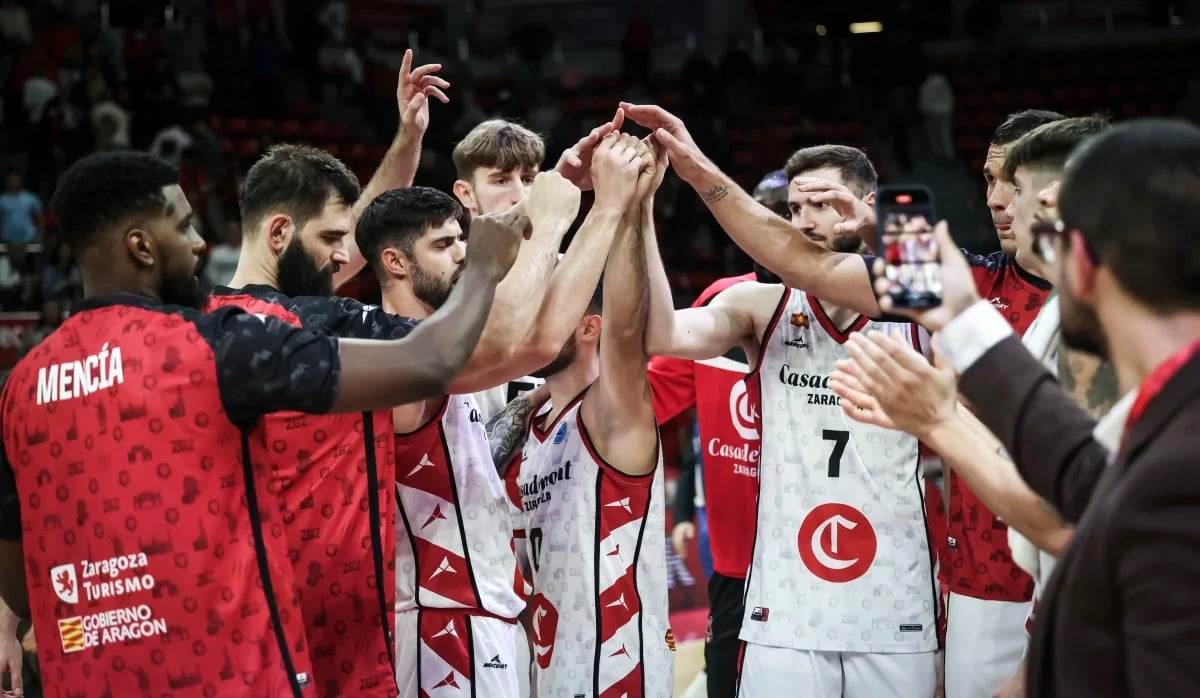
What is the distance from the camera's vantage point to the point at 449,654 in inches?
161

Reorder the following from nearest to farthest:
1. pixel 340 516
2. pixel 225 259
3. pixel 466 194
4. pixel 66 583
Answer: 1. pixel 66 583
2. pixel 340 516
3. pixel 466 194
4. pixel 225 259

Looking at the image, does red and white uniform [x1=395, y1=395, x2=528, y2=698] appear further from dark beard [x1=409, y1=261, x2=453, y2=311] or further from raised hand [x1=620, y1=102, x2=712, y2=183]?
raised hand [x1=620, y1=102, x2=712, y2=183]

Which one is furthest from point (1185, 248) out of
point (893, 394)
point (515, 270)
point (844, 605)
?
point (844, 605)

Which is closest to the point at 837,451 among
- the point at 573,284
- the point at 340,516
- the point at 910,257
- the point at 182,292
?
the point at 573,284

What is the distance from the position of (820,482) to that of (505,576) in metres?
1.10

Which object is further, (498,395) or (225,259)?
(225,259)

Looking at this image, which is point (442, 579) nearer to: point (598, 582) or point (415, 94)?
point (598, 582)

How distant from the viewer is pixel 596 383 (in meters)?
4.38

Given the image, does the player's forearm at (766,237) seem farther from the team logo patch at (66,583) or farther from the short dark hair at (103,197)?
the team logo patch at (66,583)

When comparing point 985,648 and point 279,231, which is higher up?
point 279,231

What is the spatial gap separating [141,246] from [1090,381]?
2.29 m

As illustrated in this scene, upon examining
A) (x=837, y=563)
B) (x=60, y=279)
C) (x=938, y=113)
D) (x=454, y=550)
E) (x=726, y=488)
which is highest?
(x=938, y=113)

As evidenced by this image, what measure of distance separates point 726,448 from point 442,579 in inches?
70.9

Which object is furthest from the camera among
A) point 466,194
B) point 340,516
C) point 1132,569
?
point 466,194
